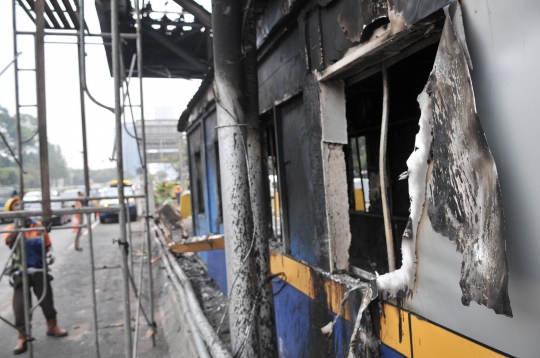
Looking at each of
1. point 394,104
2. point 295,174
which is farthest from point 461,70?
point 394,104

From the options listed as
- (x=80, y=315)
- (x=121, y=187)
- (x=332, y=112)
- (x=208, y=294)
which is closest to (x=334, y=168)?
(x=332, y=112)

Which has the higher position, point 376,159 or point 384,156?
point 376,159

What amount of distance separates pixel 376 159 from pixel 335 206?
3027mm

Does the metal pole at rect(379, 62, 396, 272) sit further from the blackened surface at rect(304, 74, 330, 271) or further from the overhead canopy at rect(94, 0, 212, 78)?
the overhead canopy at rect(94, 0, 212, 78)

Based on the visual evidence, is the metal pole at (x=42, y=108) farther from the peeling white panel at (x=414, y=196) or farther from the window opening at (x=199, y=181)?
the window opening at (x=199, y=181)

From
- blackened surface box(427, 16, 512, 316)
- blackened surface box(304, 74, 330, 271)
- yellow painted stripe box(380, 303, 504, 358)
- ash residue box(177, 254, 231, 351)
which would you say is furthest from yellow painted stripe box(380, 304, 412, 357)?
ash residue box(177, 254, 231, 351)

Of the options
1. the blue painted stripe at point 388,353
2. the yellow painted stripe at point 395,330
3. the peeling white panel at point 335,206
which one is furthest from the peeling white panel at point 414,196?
the peeling white panel at point 335,206

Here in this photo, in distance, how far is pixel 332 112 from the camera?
3094mm

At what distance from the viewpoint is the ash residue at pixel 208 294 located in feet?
20.1

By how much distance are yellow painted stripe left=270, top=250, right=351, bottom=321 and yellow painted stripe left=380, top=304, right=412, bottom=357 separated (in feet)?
1.46

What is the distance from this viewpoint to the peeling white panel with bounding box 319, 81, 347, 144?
3070mm

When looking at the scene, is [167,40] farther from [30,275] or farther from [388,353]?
[388,353]

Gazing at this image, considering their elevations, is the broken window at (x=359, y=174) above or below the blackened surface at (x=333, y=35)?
below

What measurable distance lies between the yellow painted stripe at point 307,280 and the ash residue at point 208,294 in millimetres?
1489
